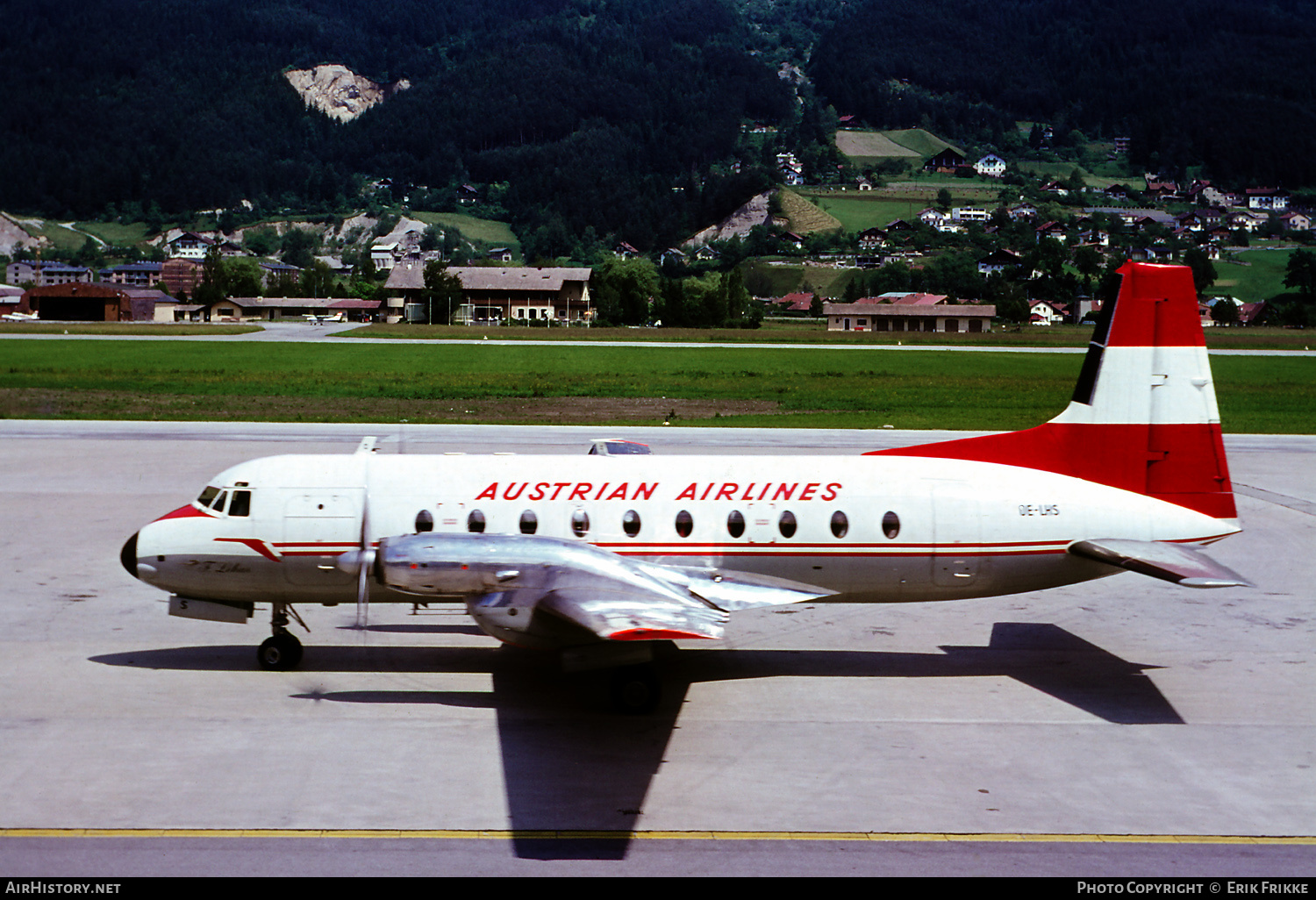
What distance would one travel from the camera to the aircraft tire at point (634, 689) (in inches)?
623

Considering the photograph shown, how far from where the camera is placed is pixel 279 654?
1775 centimetres

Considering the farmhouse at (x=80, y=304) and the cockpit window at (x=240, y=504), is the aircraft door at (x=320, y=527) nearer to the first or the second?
the cockpit window at (x=240, y=504)

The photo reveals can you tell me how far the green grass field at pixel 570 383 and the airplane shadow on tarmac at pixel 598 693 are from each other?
30.7 meters

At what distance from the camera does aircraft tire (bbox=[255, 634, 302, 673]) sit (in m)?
17.8

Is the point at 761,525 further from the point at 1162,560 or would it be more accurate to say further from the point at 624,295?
the point at 624,295

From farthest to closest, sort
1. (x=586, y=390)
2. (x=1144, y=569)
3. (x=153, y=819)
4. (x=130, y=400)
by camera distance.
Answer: (x=586, y=390) < (x=130, y=400) < (x=1144, y=569) < (x=153, y=819)

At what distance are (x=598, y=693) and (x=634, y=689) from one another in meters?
1.27

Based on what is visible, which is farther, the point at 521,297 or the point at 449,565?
the point at 521,297

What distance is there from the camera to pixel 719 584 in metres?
16.7

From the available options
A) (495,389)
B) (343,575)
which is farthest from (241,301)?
(343,575)

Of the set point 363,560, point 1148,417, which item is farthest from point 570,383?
point 363,560

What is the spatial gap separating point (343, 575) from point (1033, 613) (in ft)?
43.3

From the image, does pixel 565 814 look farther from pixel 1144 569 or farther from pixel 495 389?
pixel 495 389

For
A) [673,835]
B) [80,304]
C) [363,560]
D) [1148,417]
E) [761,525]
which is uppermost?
[80,304]
